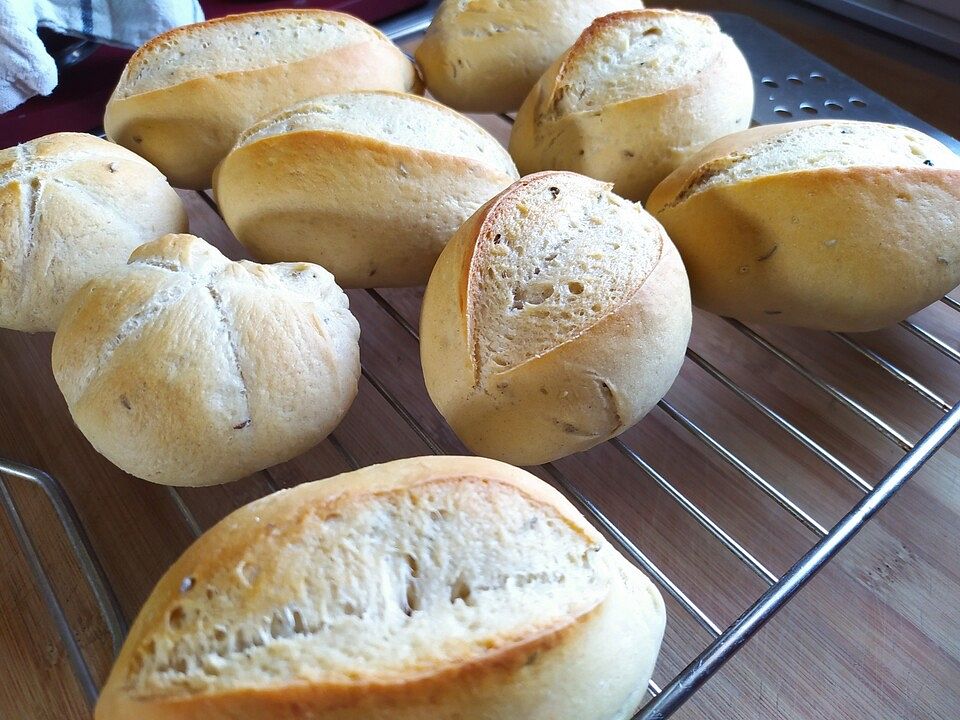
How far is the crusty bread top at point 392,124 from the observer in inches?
32.4

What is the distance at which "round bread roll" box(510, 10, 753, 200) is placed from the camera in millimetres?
876

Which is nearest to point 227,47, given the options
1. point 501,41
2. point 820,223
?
point 501,41

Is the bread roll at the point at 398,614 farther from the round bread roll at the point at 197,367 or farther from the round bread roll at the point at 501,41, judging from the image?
the round bread roll at the point at 501,41

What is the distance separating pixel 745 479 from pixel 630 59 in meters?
0.51

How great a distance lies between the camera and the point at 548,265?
71 cm

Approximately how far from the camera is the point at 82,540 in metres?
0.69

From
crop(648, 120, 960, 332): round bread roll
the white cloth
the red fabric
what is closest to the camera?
crop(648, 120, 960, 332): round bread roll

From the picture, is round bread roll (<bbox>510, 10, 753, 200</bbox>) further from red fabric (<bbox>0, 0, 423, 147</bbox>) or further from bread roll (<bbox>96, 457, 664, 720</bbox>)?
red fabric (<bbox>0, 0, 423, 147</bbox>)

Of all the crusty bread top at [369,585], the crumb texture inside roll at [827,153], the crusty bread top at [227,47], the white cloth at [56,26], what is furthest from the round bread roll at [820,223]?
the white cloth at [56,26]

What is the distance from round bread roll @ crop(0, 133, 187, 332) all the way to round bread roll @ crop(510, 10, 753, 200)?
48 cm

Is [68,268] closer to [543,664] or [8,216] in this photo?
[8,216]

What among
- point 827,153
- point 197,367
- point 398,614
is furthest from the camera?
point 827,153

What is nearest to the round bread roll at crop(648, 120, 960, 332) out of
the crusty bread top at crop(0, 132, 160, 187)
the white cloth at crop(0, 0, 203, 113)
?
the crusty bread top at crop(0, 132, 160, 187)

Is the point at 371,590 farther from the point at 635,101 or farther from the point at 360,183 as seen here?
the point at 635,101
